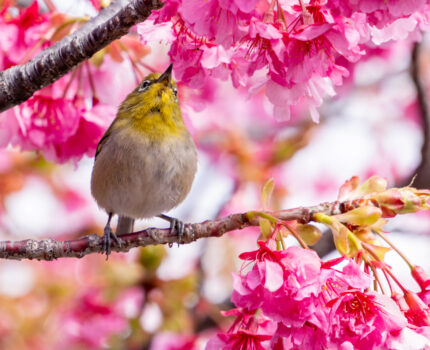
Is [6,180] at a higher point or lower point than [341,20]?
lower

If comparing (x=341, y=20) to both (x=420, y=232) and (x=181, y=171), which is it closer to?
(x=181, y=171)

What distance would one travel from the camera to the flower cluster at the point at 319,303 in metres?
1.50

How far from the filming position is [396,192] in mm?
1762

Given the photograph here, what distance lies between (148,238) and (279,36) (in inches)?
34.8

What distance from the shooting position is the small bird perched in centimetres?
290

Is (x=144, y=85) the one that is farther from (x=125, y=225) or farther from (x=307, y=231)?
(x=307, y=231)

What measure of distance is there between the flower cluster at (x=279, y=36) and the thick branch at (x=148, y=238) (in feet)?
1.17

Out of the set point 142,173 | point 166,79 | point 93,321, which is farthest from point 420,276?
point 93,321

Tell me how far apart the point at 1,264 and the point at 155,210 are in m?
3.81

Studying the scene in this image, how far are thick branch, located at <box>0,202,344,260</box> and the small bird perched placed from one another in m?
0.77

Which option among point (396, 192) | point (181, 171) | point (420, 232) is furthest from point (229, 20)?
point (420, 232)

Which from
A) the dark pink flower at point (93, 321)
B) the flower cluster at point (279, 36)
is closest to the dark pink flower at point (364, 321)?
the flower cluster at point (279, 36)

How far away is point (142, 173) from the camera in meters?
2.88

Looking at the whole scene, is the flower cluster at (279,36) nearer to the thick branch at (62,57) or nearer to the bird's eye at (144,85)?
the thick branch at (62,57)
